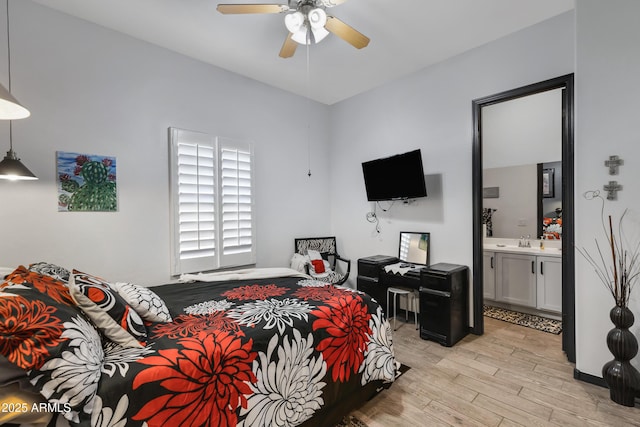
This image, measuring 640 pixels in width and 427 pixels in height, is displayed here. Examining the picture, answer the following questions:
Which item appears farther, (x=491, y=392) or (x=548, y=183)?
(x=548, y=183)

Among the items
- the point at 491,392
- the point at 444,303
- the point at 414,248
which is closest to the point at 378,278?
the point at 414,248

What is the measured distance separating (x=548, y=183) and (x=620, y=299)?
2.34 m

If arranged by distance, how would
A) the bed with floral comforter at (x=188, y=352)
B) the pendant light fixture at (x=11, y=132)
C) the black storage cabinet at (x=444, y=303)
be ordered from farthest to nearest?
the black storage cabinet at (x=444, y=303)
the pendant light fixture at (x=11, y=132)
the bed with floral comforter at (x=188, y=352)

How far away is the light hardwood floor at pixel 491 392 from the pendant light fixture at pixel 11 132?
255 centimetres

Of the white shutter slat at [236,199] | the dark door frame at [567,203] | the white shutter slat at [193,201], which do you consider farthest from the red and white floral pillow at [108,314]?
the dark door frame at [567,203]

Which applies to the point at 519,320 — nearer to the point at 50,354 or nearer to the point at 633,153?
the point at 633,153

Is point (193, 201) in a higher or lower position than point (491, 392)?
higher

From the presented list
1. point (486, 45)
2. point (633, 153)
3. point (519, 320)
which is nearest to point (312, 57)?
point (486, 45)

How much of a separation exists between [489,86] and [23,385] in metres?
3.97

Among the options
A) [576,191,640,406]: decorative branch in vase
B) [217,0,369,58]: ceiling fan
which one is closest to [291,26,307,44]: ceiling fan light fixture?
[217,0,369,58]: ceiling fan

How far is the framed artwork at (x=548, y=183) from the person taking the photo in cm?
393

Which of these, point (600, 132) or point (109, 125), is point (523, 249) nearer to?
point (600, 132)

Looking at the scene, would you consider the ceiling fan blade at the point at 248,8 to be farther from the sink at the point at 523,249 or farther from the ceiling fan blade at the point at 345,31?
the sink at the point at 523,249

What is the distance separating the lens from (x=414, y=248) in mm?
3730
